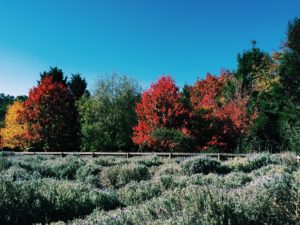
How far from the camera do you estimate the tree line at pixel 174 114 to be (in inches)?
1314

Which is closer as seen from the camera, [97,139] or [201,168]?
[201,168]

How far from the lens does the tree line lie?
109 feet

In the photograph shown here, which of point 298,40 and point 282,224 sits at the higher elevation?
point 298,40

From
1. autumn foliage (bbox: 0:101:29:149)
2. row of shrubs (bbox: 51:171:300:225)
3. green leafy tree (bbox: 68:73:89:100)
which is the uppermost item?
green leafy tree (bbox: 68:73:89:100)

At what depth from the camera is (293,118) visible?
34719 mm

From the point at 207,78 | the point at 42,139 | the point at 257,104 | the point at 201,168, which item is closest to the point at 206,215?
the point at 201,168

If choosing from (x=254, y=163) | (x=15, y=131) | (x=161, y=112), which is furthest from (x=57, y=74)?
(x=254, y=163)

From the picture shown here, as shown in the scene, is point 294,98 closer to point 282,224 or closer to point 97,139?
point 97,139

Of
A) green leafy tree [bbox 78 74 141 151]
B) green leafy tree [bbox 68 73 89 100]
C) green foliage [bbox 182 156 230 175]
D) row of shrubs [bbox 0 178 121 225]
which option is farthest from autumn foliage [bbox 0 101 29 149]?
row of shrubs [bbox 0 178 121 225]

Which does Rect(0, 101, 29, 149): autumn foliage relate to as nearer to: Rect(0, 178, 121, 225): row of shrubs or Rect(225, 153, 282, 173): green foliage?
Rect(225, 153, 282, 173): green foliage

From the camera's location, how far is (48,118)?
45.8 m

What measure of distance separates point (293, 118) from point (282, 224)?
32.5 metres

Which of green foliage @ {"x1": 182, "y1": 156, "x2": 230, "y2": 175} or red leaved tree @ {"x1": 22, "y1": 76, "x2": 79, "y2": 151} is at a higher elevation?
red leaved tree @ {"x1": 22, "y1": 76, "x2": 79, "y2": 151}

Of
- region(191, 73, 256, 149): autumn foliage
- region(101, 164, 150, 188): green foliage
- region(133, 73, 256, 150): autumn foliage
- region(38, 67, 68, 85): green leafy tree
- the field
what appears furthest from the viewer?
region(38, 67, 68, 85): green leafy tree
